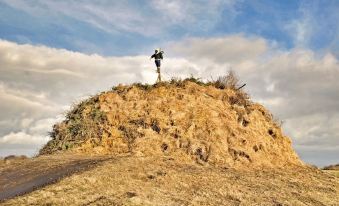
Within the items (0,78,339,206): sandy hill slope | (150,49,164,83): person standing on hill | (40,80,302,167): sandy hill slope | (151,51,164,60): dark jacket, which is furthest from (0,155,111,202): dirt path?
(151,51,164,60): dark jacket

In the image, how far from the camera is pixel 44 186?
16625mm

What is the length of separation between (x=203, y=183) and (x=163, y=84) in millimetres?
10513

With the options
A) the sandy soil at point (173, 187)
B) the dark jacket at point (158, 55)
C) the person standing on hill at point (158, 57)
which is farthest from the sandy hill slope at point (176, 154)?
the dark jacket at point (158, 55)

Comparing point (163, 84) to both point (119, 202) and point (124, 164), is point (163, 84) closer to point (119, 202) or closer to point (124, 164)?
point (124, 164)

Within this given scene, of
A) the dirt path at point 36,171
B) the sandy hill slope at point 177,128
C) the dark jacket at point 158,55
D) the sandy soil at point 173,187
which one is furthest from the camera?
the dark jacket at point 158,55

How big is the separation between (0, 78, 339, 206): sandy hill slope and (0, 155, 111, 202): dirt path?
132 mm

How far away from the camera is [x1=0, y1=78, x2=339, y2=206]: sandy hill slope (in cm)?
1655

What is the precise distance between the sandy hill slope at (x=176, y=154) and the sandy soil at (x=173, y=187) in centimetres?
4

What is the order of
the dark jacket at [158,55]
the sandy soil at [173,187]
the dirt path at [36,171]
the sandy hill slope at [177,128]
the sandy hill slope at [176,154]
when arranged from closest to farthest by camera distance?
the sandy soil at [173,187] < the sandy hill slope at [176,154] < the dirt path at [36,171] < the sandy hill slope at [177,128] < the dark jacket at [158,55]

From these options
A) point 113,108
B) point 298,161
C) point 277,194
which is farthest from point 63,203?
point 298,161

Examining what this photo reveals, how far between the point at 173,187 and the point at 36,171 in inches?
237

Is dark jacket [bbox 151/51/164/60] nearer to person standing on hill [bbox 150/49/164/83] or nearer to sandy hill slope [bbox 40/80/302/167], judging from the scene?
person standing on hill [bbox 150/49/164/83]

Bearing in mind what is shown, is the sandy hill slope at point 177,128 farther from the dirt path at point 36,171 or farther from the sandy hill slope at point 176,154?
the dirt path at point 36,171

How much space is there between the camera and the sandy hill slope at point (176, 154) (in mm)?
16547
